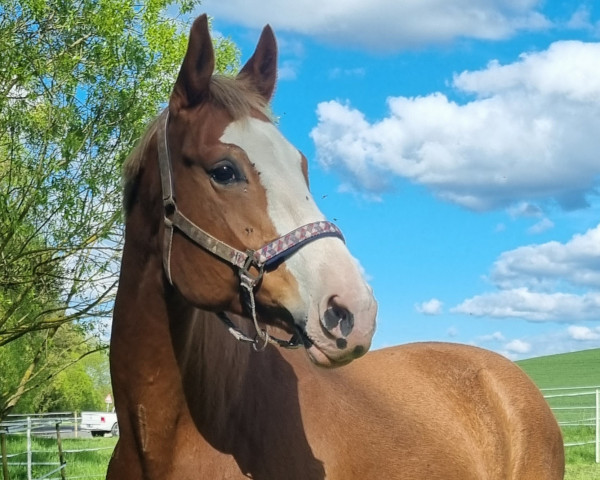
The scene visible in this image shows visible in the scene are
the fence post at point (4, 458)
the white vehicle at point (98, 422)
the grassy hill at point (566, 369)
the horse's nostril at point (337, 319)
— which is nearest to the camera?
the horse's nostril at point (337, 319)

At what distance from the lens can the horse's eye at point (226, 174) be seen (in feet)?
9.39

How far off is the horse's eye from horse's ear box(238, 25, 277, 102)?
76 cm

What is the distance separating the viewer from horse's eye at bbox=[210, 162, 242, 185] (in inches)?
113

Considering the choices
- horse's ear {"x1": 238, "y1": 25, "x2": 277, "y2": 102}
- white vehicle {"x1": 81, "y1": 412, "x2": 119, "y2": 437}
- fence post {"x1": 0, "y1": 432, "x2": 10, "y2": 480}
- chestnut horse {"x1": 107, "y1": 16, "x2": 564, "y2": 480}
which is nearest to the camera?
chestnut horse {"x1": 107, "y1": 16, "x2": 564, "y2": 480}

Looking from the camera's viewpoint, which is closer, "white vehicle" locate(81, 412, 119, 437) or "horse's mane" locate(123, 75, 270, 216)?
"horse's mane" locate(123, 75, 270, 216)

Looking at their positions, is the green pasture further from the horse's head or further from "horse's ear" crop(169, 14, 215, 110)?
"horse's ear" crop(169, 14, 215, 110)

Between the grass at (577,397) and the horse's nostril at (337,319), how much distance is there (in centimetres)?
1165

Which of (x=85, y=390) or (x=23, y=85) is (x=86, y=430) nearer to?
(x=85, y=390)

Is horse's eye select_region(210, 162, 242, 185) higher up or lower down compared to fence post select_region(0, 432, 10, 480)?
higher up

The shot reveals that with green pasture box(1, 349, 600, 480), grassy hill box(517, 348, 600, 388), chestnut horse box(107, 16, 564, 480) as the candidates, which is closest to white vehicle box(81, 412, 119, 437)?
green pasture box(1, 349, 600, 480)

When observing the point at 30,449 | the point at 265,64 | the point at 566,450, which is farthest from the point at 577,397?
the point at 265,64

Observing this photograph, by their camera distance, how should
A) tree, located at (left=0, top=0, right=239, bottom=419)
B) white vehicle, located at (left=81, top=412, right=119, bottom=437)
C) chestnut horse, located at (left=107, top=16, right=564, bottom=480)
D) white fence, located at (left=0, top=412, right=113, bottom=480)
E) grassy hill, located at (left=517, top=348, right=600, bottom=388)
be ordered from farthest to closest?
1. white vehicle, located at (left=81, top=412, right=119, bottom=437)
2. grassy hill, located at (left=517, top=348, right=600, bottom=388)
3. white fence, located at (left=0, top=412, right=113, bottom=480)
4. tree, located at (left=0, top=0, right=239, bottom=419)
5. chestnut horse, located at (left=107, top=16, right=564, bottom=480)

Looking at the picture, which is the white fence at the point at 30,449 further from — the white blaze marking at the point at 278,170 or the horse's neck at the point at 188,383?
the white blaze marking at the point at 278,170

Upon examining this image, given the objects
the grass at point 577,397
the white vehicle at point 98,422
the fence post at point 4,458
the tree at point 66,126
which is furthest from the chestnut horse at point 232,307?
the white vehicle at point 98,422
